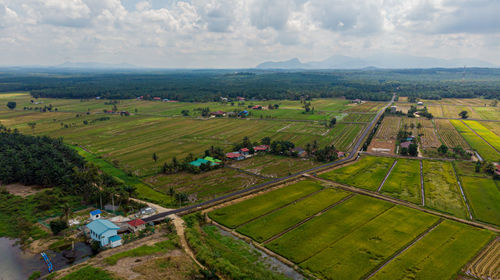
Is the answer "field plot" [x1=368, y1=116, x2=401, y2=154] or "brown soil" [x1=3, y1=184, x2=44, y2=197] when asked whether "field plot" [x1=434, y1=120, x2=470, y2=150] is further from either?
"brown soil" [x1=3, y1=184, x2=44, y2=197]

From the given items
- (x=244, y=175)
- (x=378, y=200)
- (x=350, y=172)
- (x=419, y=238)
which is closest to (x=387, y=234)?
(x=419, y=238)

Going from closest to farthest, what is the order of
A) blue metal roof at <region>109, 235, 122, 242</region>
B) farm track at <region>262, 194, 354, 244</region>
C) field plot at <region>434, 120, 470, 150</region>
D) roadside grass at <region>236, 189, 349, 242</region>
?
blue metal roof at <region>109, 235, 122, 242</region> < farm track at <region>262, 194, 354, 244</region> < roadside grass at <region>236, 189, 349, 242</region> < field plot at <region>434, 120, 470, 150</region>

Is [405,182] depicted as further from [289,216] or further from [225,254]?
[225,254]

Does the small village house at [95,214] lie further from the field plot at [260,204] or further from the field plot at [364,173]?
the field plot at [364,173]

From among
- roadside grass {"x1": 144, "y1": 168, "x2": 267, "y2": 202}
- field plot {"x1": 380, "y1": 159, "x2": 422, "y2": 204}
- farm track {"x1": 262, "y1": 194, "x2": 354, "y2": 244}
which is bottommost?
farm track {"x1": 262, "y1": 194, "x2": 354, "y2": 244}

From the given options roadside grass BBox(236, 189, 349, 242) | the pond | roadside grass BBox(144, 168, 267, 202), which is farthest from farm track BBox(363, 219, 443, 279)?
the pond

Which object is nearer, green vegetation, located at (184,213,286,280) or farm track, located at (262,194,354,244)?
green vegetation, located at (184,213,286,280)

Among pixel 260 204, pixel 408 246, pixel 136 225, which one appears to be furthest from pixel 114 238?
pixel 408 246
